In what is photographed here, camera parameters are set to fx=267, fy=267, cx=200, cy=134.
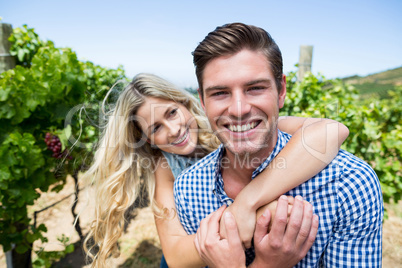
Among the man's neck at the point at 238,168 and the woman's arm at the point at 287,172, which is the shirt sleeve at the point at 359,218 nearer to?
the woman's arm at the point at 287,172

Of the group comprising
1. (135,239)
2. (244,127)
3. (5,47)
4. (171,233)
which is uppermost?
(5,47)

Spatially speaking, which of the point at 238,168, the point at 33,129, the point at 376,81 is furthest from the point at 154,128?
the point at 376,81

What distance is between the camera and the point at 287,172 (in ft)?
4.57

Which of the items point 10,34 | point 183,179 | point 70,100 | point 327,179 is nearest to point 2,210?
point 70,100

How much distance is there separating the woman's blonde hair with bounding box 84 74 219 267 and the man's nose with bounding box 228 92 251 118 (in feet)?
3.56

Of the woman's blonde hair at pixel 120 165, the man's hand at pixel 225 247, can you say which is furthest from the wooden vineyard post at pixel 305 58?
the man's hand at pixel 225 247

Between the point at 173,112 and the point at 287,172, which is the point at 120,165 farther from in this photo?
the point at 287,172

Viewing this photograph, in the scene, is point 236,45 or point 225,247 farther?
point 236,45

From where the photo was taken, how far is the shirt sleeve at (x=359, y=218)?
1.29 meters

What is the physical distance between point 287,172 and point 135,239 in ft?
12.6

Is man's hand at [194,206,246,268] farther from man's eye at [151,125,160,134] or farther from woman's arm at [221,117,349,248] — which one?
man's eye at [151,125,160,134]

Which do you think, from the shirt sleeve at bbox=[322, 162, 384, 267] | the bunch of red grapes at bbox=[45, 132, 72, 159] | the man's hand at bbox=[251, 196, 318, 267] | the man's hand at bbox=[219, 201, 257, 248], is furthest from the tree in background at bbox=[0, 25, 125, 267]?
the shirt sleeve at bbox=[322, 162, 384, 267]

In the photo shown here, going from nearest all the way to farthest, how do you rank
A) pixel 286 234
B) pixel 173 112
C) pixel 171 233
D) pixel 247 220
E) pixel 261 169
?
pixel 286 234, pixel 247 220, pixel 261 169, pixel 171 233, pixel 173 112

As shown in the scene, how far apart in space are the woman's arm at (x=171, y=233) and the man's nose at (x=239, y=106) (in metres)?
0.80
